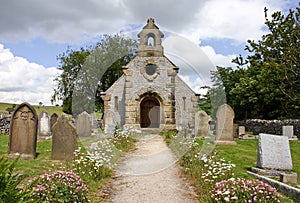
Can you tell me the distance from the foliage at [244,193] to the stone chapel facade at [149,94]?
15737mm

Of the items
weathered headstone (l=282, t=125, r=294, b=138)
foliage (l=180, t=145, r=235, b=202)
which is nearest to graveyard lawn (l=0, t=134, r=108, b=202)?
foliage (l=180, t=145, r=235, b=202)

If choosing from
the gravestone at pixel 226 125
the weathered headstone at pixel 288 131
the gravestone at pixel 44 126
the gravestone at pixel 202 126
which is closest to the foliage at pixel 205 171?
the gravestone at pixel 226 125

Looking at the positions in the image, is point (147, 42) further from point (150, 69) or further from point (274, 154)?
point (274, 154)

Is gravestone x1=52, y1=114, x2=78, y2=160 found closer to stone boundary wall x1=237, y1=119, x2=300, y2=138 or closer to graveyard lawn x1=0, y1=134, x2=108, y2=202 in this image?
graveyard lawn x1=0, y1=134, x2=108, y2=202

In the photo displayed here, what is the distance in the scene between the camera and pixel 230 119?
1380 cm

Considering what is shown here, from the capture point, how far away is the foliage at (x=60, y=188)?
172 inches

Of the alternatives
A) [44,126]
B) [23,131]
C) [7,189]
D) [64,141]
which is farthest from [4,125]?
[7,189]

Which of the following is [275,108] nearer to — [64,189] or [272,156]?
[272,156]

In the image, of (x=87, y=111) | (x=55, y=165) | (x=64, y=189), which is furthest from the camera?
(x=87, y=111)

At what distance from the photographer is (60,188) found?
4.61 meters

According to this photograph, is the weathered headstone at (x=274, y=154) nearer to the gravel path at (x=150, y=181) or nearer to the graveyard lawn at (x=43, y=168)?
the gravel path at (x=150, y=181)

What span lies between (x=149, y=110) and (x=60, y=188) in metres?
17.4

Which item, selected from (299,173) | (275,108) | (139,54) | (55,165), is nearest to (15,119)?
(55,165)

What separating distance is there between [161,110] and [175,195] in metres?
15.2
